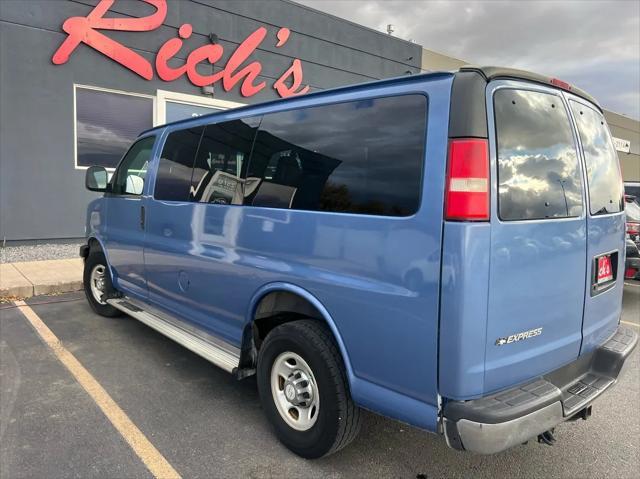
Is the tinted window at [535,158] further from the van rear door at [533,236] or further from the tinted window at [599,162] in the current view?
the tinted window at [599,162]

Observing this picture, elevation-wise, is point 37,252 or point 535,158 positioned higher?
point 535,158

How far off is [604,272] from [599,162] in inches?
26.9

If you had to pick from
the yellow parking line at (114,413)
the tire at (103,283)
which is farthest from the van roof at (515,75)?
the tire at (103,283)

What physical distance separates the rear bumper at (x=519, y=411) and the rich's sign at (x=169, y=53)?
375 inches

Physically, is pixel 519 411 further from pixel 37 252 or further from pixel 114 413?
pixel 37 252

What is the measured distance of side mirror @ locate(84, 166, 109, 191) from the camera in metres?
5.20

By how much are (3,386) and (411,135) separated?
366 cm

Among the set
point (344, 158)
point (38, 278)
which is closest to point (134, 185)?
point (344, 158)

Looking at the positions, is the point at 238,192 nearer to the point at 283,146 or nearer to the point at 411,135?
the point at 283,146

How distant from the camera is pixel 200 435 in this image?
3.21m

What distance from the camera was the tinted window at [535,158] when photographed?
2311mm

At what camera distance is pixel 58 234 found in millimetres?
9414

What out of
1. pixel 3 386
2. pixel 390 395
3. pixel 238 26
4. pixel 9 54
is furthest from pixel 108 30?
pixel 390 395

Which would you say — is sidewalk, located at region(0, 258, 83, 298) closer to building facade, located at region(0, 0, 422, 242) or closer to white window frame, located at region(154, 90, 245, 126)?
building facade, located at region(0, 0, 422, 242)
